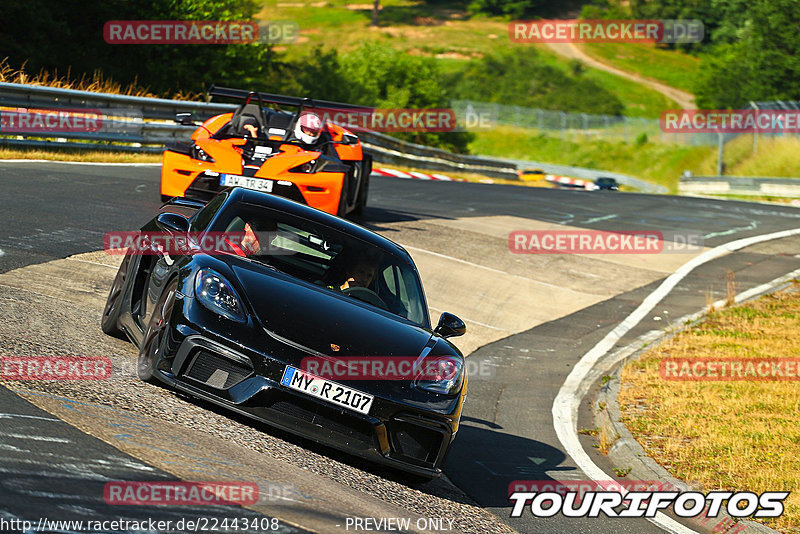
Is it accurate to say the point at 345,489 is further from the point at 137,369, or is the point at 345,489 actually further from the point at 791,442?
the point at 791,442

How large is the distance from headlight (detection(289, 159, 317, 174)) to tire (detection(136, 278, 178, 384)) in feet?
20.4

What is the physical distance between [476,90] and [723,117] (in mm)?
28666

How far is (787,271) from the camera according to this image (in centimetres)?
1714

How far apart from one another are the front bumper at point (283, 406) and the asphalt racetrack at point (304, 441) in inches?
7.8

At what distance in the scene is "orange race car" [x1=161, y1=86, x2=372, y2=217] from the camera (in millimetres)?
11875

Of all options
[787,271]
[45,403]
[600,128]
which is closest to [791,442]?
[45,403]

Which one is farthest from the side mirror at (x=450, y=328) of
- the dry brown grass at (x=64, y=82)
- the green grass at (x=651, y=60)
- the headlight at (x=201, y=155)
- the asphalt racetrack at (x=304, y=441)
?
the green grass at (x=651, y=60)

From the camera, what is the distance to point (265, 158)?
12.1 metres

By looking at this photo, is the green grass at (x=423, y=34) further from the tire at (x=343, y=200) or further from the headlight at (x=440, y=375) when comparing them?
the headlight at (x=440, y=375)

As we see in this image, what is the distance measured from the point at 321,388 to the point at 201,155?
729 cm

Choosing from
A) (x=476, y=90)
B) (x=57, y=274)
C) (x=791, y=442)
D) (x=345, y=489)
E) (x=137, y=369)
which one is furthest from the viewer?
(x=476, y=90)

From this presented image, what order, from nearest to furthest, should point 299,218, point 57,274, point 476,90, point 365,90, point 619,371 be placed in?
point 299,218, point 57,274, point 619,371, point 365,90, point 476,90

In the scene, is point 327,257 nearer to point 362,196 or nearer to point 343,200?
point 343,200

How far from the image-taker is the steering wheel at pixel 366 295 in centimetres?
648
